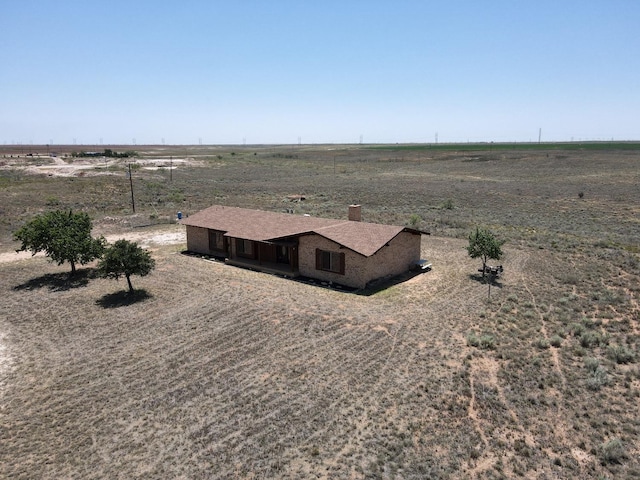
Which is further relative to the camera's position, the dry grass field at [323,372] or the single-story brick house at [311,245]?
the single-story brick house at [311,245]

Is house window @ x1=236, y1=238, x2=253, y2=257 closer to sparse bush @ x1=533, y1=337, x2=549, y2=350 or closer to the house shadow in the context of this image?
the house shadow

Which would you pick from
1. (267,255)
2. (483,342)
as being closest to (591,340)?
(483,342)

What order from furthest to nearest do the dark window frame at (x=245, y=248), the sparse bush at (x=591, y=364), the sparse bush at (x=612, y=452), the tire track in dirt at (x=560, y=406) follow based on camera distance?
1. the dark window frame at (x=245, y=248)
2. the sparse bush at (x=591, y=364)
3. the tire track in dirt at (x=560, y=406)
4. the sparse bush at (x=612, y=452)

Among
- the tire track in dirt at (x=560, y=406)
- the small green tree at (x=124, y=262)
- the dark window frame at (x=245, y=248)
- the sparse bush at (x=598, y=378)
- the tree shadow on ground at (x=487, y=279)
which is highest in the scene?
the small green tree at (x=124, y=262)

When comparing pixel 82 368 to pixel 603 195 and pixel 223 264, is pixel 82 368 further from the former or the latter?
pixel 603 195

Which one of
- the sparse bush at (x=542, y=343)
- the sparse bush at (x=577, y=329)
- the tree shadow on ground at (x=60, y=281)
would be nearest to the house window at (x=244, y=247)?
the tree shadow on ground at (x=60, y=281)

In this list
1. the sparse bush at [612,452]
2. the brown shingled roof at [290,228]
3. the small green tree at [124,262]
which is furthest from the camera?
the brown shingled roof at [290,228]

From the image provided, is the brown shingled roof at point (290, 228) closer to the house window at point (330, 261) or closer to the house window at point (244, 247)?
the house window at point (244, 247)

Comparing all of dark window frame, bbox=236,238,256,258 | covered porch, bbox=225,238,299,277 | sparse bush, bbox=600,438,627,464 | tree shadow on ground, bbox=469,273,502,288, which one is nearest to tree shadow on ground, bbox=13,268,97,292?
covered porch, bbox=225,238,299,277

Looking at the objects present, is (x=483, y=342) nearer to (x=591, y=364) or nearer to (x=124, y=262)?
(x=591, y=364)
